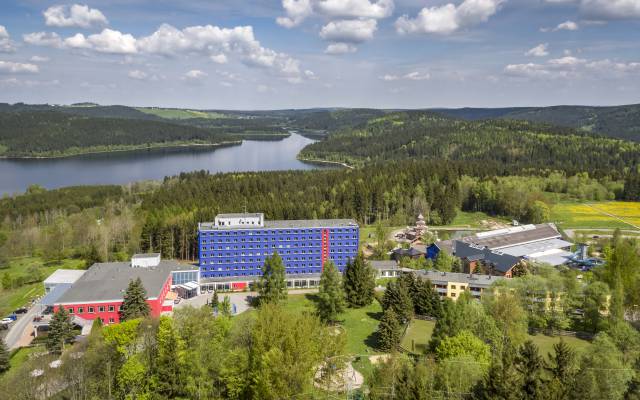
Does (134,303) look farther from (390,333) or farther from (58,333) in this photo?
(390,333)

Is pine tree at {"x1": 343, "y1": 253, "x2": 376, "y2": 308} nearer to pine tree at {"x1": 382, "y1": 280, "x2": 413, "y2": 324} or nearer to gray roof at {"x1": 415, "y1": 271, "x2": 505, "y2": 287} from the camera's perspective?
gray roof at {"x1": 415, "y1": 271, "x2": 505, "y2": 287}

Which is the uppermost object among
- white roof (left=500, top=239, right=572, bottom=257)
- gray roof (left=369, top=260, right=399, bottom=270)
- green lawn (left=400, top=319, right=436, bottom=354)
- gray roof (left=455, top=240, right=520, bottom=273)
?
gray roof (left=455, top=240, right=520, bottom=273)

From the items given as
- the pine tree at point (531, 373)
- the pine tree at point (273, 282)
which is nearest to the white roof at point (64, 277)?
the pine tree at point (273, 282)

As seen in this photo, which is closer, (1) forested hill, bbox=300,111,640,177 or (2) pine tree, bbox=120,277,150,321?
(2) pine tree, bbox=120,277,150,321

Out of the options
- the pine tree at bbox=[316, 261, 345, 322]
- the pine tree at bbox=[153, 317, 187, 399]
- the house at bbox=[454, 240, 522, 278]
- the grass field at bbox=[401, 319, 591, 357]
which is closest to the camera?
the pine tree at bbox=[153, 317, 187, 399]

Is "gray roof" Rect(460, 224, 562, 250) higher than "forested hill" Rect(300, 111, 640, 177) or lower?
lower

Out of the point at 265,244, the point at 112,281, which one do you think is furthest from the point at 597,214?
the point at 112,281

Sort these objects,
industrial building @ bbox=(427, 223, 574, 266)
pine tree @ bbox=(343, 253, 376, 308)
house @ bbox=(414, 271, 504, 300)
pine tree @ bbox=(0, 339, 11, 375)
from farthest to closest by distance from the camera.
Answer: industrial building @ bbox=(427, 223, 574, 266)
house @ bbox=(414, 271, 504, 300)
pine tree @ bbox=(343, 253, 376, 308)
pine tree @ bbox=(0, 339, 11, 375)

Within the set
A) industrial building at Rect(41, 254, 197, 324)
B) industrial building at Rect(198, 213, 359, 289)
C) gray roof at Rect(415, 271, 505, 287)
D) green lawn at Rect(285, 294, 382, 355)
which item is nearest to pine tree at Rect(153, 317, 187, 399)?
green lawn at Rect(285, 294, 382, 355)
